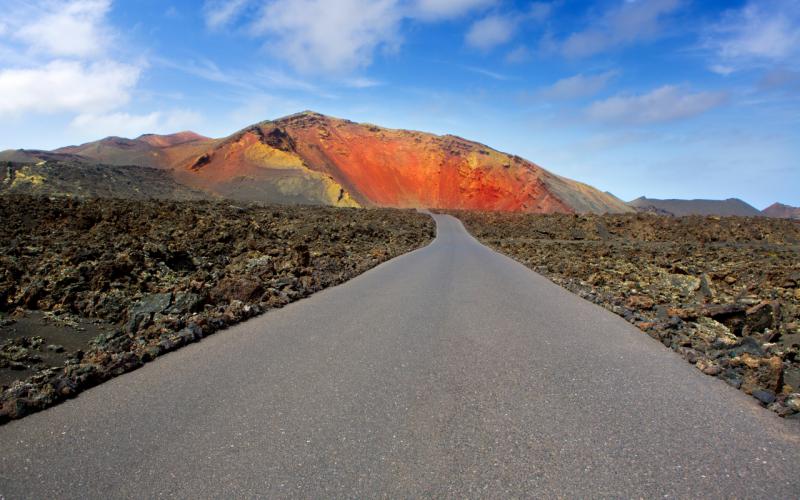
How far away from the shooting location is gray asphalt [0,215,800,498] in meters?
2.88

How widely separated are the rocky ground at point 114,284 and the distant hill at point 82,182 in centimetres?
2292

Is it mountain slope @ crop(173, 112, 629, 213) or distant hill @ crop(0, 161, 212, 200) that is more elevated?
mountain slope @ crop(173, 112, 629, 213)

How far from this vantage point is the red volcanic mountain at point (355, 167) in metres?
72.6

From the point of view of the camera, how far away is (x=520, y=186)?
95.1 m

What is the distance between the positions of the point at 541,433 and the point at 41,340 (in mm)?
6512

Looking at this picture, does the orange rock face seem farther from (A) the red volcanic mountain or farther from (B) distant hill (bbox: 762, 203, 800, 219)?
(B) distant hill (bbox: 762, 203, 800, 219)

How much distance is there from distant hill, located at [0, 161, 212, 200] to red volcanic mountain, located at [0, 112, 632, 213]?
471 inches

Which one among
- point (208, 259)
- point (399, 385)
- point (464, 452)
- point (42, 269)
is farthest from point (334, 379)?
point (208, 259)

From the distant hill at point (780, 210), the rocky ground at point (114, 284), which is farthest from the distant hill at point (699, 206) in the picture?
the rocky ground at point (114, 284)

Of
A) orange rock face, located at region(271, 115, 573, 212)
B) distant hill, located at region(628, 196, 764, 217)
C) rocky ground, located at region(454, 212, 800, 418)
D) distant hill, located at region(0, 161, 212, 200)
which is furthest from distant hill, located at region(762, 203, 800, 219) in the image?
distant hill, located at region(0, 161, 212, 200)

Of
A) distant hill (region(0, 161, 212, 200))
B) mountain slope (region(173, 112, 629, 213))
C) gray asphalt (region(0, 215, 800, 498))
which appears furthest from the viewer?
mountain slope (region(173, 112, 629, 213))

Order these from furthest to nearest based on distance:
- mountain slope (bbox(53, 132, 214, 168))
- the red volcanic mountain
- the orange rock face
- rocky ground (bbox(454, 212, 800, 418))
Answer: the orange rock face, mountain slope (bbox(53, 132, 214, 168)), the red volcanic mountain, rocky ground (bbox(454, 212, 800, 418))

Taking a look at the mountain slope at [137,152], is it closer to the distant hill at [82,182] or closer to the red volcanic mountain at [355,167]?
the red volcanic mountain at [355,167]

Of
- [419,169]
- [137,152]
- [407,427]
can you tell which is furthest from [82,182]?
[419,169]
